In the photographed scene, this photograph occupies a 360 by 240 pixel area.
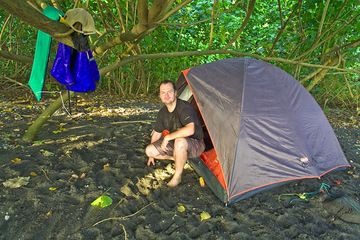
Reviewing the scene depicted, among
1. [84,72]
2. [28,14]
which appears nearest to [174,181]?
[84,72]

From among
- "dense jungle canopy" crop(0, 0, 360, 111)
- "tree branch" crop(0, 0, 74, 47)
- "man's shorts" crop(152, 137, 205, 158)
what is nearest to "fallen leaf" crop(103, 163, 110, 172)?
"man's shorts" crop(152, 137, 205, 158)

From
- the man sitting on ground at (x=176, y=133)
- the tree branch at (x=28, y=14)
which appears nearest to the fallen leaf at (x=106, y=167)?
the man sitting on ground at (x=176, y=133)

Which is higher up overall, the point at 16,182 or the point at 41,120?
the point at 41,120

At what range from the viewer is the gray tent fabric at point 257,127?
298 cm

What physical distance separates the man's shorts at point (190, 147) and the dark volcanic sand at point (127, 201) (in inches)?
8.9

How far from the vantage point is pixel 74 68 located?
2885 millimetres

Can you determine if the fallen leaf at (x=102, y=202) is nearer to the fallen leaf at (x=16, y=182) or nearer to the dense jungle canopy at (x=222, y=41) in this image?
the fallen leaf at (x=16, y=182)

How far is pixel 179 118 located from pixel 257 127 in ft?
2.49

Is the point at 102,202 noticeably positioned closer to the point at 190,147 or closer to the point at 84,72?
the point at 190,147

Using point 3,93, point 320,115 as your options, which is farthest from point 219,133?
point 3,93

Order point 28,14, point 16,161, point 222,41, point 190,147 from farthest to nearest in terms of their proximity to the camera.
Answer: point 222,41 → point 16,161 → point 190,147 → point 28,14

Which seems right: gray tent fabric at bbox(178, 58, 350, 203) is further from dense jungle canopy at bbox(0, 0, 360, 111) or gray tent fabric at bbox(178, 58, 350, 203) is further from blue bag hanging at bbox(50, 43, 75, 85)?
dense jungle canopy at bbox(0, 0, 360, 111)

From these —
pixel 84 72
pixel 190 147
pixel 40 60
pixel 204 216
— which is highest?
pixel 40 60

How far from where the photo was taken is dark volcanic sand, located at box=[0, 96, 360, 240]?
2.52m
